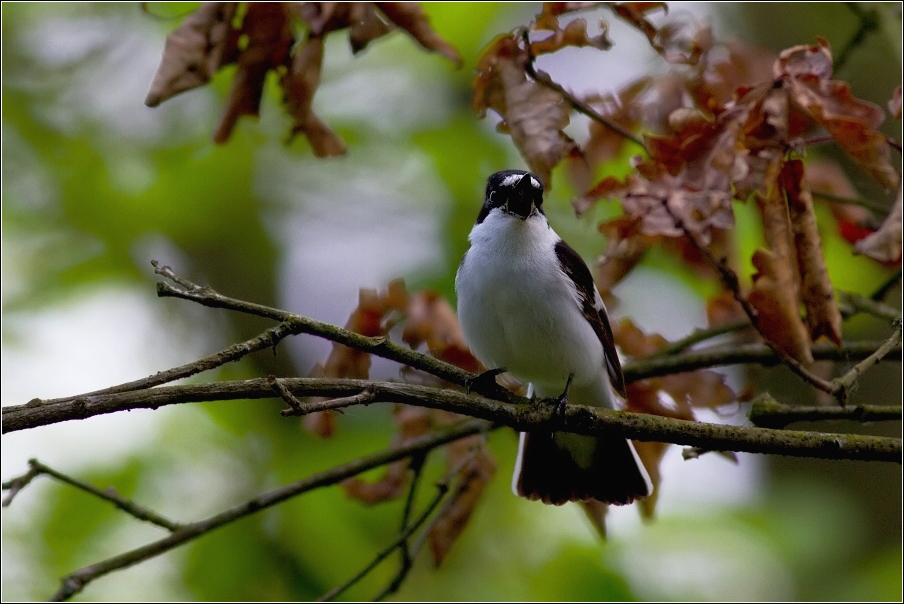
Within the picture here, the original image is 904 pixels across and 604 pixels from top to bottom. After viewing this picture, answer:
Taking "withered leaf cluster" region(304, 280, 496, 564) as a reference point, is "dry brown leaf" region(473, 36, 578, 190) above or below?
above

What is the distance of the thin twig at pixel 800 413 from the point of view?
2805 millimetres

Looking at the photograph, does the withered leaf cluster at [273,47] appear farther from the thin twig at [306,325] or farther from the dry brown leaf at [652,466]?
the dry brown leaf at [652,466]

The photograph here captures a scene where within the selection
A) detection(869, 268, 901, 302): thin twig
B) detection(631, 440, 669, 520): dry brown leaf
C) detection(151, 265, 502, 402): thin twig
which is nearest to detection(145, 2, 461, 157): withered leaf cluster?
detection(151, 265, 502, 402): thin twig

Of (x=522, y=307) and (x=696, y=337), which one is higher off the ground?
(x=696, y=337)

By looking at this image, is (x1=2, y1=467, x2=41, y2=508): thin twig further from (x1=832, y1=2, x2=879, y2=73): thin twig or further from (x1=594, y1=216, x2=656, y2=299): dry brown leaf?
(x1=832, y1=2, x2=879, y2=73): thin twig

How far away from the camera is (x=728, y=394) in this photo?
3596mm

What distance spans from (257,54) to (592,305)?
1480mm

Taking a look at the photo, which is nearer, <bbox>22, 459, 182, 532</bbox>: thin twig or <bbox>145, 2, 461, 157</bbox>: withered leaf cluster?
<bbox>22, 459, 182, 532</bbox>: thin twig

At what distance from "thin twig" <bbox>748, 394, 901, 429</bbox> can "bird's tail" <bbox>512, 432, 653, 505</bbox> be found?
855 mm

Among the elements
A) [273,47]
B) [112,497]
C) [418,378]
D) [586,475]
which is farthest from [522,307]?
[112,497]

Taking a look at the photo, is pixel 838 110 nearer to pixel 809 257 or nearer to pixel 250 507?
pixel 809 257

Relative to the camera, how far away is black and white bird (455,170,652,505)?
3416 millimetres

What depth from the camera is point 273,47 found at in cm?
312

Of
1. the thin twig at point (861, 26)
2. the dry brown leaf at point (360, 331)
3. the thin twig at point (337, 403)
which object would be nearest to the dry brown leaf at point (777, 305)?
the thin twig at point (337, 403)
